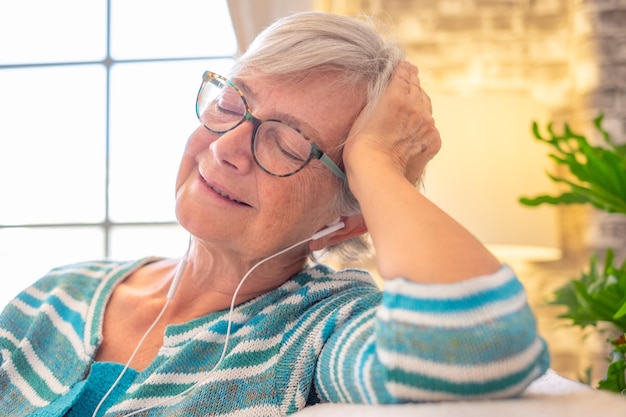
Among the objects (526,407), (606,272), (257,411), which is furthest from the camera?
(606,272)

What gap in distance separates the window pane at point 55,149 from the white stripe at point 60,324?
2.02m

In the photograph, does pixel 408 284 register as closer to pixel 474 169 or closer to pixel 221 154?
pixel 221 154

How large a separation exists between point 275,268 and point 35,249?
8.07ft

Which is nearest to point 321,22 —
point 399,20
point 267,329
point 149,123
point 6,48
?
point 267,329

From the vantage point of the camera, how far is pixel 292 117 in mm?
1146

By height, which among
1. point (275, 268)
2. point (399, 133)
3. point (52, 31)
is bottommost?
point (275, 268)

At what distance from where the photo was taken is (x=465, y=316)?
0.83 metres

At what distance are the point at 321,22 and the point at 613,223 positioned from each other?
2156 mm

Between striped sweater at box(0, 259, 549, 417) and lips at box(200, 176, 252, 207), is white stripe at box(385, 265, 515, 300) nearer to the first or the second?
striped sweater at box(0, 259, 549, 417)

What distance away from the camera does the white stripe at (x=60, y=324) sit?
1.22 metres

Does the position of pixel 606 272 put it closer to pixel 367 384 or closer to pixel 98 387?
pixel 367 384

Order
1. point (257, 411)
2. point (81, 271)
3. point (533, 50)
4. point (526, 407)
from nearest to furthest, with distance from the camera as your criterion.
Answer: point (526, 407) < point (257, 411) < point (81, 271) < point (533, 50)

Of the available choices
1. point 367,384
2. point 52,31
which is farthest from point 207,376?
point 52,31

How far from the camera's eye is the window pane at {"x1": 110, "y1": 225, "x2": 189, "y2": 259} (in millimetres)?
3293
